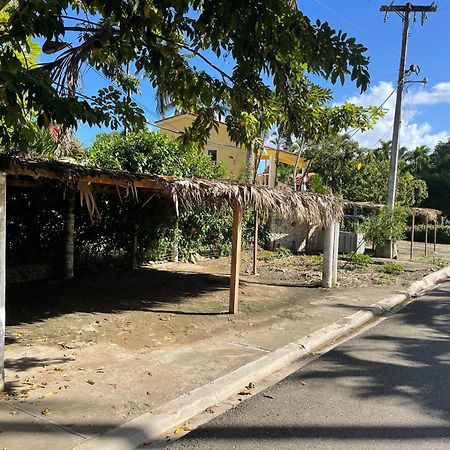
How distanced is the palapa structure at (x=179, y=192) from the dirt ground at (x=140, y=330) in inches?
28.0

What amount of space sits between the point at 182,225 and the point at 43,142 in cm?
651

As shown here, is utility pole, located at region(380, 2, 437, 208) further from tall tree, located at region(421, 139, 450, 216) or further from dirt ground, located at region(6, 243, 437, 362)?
tall tree, located at region(421, 139, 450, 216)

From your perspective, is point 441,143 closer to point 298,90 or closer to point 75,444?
point 298,90

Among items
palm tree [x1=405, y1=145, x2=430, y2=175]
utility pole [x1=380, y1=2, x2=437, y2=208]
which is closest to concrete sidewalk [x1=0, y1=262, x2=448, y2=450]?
utility pole [x1=380, y1=2, x2=437, y2=208]

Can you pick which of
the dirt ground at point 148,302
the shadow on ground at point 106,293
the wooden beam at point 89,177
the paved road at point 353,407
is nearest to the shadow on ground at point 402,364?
the paved road at point 353,407

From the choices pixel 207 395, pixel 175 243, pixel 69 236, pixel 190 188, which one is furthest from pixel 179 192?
pixel 175 243

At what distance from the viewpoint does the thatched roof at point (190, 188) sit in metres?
6.19

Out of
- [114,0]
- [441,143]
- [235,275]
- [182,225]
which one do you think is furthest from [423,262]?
[441,143]

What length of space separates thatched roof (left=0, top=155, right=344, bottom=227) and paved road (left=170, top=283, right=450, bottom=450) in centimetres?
318

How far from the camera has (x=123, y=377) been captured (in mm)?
5176

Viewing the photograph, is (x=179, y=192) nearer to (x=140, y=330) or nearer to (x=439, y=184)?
(x=140, y=330)

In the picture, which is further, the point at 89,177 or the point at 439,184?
the point at 439,184

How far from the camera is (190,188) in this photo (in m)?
8.07

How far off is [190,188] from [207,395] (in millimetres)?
4037
